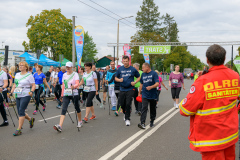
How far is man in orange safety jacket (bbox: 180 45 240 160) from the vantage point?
2.64 m

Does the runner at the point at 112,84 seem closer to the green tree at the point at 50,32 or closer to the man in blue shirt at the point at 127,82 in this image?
the man in blue shirt at the point at 127,82

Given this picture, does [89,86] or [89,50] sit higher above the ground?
[89,50]

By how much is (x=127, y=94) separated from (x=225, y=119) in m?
5.27

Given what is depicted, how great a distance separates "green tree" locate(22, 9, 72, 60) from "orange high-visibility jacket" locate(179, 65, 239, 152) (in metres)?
43.7

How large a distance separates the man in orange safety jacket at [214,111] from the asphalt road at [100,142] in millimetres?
2226

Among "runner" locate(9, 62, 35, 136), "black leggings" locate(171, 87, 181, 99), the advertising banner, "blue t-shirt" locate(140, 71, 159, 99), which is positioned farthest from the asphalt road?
the advertising banner

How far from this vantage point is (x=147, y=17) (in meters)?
58.7

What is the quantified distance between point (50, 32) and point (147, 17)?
23.1m

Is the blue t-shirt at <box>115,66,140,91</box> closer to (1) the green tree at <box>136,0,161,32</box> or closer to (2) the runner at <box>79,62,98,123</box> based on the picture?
(2) the runner at <box>79,62,98,123</box>

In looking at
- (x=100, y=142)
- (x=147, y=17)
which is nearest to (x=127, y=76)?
(x=100, y=142)

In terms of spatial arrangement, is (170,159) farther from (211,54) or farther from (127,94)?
(127,94)

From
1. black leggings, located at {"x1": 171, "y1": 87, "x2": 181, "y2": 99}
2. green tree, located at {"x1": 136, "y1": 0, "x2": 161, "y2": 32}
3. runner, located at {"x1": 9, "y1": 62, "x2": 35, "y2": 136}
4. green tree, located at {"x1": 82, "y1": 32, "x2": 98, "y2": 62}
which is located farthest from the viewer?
green tree, located at {"x1": 82, "y1": 32, "x2": 98, "y2": 62}

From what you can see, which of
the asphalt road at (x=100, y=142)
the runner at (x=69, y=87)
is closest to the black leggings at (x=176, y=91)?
the asphalt road at (x=100, y=142)

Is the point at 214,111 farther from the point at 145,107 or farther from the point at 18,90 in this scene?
the point at 18,90
